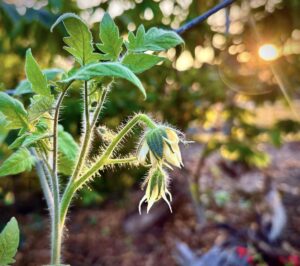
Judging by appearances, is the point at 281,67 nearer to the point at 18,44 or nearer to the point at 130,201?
the point at 130,201

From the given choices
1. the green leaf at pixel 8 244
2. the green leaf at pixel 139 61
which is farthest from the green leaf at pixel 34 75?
the green leaf at pixel 8 244

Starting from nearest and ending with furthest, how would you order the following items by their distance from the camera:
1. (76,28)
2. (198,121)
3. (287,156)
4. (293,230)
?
(76,28) < (293,230) < (198,121) < (287,156)

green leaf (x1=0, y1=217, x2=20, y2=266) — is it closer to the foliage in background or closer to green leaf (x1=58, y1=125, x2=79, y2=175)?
green leaf (x1=58, y1=125, x2=79, y2=175)

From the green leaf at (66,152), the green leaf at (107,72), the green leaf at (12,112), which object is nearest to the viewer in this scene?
the green leaf at (107,72)

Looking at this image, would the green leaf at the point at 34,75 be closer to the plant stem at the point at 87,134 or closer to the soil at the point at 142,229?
the plant stem at the point at 87,134

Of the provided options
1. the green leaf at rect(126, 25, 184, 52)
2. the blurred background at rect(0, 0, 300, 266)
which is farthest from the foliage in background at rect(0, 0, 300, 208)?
the green leaf at rect(126, 25, 184, 52)

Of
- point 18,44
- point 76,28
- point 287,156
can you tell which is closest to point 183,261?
point 18,44

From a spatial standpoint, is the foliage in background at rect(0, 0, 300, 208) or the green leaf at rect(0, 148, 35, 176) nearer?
the green leaf at rect(0, 148, 35, 176)
